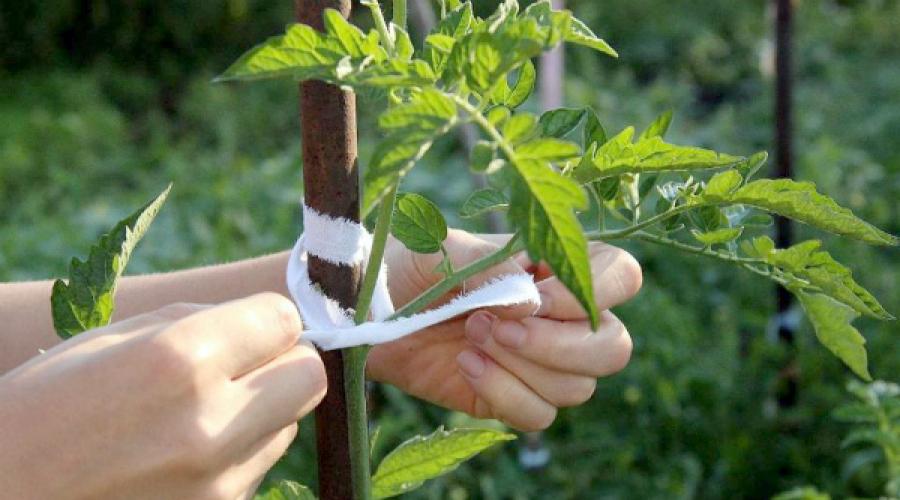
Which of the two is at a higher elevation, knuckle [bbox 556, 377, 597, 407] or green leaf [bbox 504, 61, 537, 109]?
green leaf [bbox 504, 61, 537, 109]

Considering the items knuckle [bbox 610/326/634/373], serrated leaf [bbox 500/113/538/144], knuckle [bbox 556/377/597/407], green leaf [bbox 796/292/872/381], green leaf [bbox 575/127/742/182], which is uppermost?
serrated leaf [bbox 500/113/538/144]

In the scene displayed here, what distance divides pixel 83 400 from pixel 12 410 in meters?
0.04

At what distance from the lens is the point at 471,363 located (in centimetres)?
99

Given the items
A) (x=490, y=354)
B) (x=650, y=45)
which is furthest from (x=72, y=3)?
(x=490, y=354)

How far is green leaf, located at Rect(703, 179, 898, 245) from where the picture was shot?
0.72m

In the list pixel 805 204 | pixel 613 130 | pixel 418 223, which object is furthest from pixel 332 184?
pixel 613 130

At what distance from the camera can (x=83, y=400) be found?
646 millimetres

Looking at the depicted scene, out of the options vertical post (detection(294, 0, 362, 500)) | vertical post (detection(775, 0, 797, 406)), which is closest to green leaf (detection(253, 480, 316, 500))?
vertical post (detection(294, 0, 362, 500))

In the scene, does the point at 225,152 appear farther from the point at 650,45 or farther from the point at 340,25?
the point at 340,25

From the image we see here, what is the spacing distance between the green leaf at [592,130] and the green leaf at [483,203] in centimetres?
6

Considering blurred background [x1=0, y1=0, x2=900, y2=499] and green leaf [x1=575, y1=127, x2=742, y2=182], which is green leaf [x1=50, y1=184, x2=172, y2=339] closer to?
green leaf [x1=575, y1=127, x2=742, y2=182]

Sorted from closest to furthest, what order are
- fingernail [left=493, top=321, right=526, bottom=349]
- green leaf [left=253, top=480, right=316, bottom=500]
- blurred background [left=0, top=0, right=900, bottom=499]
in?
green leaf [left=253, top=480, right=316, bottom=500]
fingernail [left=493, top=321, right=526, bottom=349]
blurred background [left=0, top=0, right=900, bottom=499]

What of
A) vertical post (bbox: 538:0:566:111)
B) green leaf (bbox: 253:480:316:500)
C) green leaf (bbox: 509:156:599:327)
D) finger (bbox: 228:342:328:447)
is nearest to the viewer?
green leaf (bbox: 509:156:599:327)

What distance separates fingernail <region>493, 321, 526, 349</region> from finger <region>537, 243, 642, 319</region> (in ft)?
0.08
